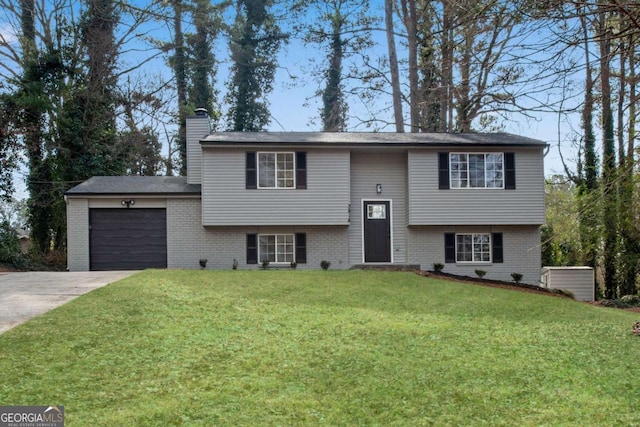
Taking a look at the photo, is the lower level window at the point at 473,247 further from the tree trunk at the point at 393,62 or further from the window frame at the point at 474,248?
the tree trunk at the point at 393,62

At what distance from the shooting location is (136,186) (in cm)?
1805

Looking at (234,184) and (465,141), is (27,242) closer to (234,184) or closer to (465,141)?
(234,184)

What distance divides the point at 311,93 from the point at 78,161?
13114mm

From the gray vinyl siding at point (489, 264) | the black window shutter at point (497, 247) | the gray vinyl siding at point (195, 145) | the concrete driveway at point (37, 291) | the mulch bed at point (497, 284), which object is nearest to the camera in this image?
the concrete driveway at point (37, 291)

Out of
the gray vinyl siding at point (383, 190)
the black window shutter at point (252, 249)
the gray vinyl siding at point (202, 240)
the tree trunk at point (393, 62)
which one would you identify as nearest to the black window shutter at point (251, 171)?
the gray vinyl siding at point (202, 240)

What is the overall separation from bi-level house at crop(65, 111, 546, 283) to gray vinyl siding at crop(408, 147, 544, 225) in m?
0.03

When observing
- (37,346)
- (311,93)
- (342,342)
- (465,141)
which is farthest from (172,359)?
(311,93)

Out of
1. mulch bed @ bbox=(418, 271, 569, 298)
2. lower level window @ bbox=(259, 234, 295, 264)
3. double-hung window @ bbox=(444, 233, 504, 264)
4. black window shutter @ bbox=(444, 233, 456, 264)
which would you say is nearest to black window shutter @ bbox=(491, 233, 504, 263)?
double-hung window @ bbox=(444, 233, 504, 264)

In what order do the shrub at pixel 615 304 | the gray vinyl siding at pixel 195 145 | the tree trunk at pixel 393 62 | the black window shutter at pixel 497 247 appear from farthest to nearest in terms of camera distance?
the tree trunk at pixel 393 62 → the gray vinyl siding at pixel 195 145 → the black window shutter at pixel 497 247 → the shrub at pixel 615 304

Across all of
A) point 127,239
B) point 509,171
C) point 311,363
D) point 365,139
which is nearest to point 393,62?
point 365,139

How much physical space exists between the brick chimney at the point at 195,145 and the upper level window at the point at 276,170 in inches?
99.3

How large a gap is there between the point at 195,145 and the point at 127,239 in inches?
159

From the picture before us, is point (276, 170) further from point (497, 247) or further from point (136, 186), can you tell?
point (497, 247)

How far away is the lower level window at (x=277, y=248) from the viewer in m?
17.7
